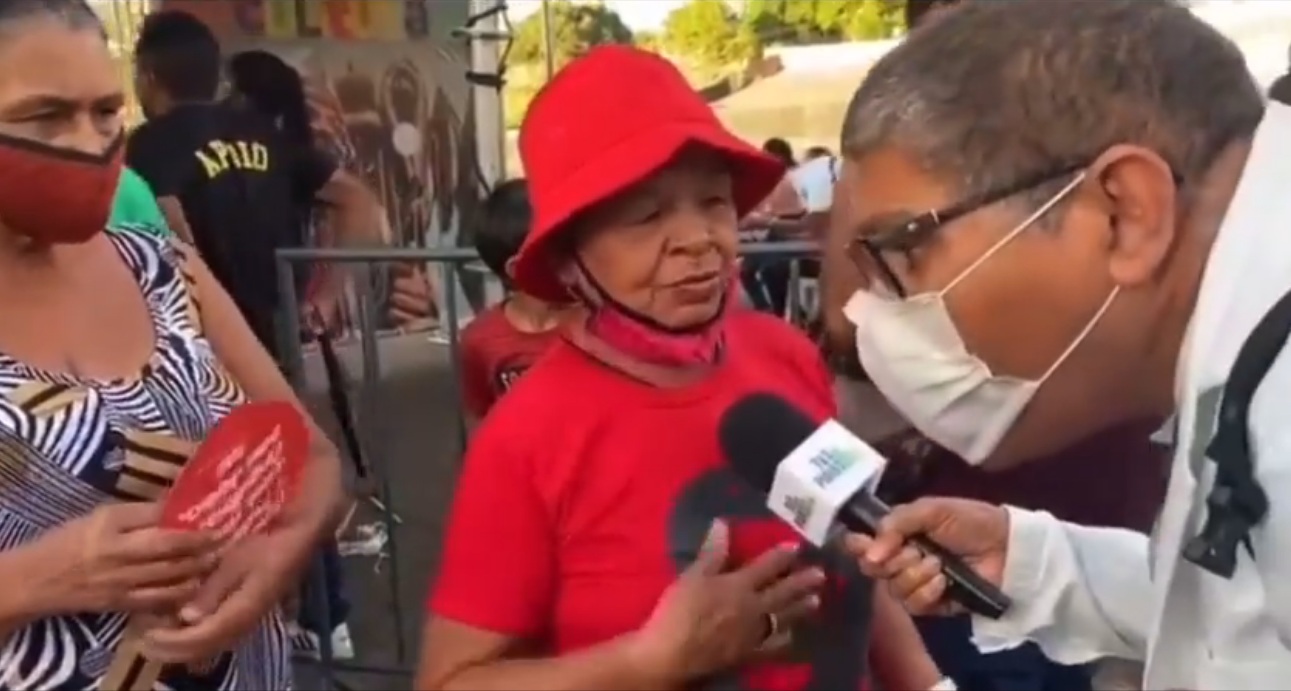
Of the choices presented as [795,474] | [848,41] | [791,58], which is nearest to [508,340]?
[795,474]

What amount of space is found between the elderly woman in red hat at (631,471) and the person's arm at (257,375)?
1.10 feet

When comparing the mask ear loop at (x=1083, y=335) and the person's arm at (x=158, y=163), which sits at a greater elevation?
the mask ear loop at (x=1083, y=335)

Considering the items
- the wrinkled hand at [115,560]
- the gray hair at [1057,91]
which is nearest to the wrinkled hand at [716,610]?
the wrinkled hand at [115,560]

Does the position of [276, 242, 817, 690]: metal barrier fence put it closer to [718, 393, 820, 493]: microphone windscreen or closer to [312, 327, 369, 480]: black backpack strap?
[312, 327, 369, 480]: black backpack strap

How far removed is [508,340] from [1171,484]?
2.39m

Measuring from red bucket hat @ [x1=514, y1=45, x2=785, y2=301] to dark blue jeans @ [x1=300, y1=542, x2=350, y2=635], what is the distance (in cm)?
229

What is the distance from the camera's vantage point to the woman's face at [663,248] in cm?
220

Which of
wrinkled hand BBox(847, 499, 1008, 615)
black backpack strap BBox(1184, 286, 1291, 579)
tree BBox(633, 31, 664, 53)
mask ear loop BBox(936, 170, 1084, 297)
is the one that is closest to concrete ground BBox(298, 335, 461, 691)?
wrinkled hand BBox(847, 499, 1008, 615)

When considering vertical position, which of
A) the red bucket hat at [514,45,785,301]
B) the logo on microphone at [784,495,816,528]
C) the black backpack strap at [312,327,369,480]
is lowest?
the black backpack strap at [312,327,369,480]

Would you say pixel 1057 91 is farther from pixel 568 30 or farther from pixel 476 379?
pixel 568 30

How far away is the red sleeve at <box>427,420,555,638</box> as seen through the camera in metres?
2.07

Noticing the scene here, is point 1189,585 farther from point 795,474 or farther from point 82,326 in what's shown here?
point 82,326

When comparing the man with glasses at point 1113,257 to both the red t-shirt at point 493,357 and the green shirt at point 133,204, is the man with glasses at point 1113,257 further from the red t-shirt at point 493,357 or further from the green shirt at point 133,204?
the red t-shirt at point 493,357

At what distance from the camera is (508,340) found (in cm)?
374
